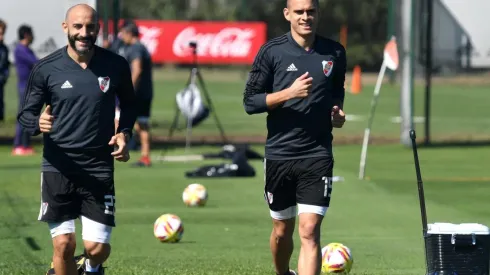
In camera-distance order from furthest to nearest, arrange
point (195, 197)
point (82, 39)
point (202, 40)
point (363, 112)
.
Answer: point (202, 40) → point (363, 112) → point (195, 197) → point (82, 39)

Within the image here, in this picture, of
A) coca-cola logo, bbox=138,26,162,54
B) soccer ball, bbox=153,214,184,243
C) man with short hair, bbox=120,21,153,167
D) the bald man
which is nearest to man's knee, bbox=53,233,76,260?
the bald man

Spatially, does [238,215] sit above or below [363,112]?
above

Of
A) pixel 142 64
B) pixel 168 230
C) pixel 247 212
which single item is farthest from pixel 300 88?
pixel 142 64

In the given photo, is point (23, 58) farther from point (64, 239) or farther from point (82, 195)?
point (64, 239)

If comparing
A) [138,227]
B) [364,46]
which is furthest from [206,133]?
[364,46]

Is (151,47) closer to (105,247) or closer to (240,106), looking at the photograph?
(240,106)

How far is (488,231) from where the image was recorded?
856 cm

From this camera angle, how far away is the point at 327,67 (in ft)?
28.6

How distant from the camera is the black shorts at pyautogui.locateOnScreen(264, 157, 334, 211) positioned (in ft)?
28.6

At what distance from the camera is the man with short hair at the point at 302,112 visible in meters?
8.66

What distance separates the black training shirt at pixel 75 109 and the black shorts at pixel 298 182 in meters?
1.26

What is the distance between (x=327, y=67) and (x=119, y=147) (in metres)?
1.62

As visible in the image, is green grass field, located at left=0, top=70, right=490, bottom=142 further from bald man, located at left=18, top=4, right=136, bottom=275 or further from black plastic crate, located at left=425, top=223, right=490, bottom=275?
bald man, located at left=18, top=4, right=136, bottom=275

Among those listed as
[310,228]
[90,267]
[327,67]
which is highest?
[327,67]
